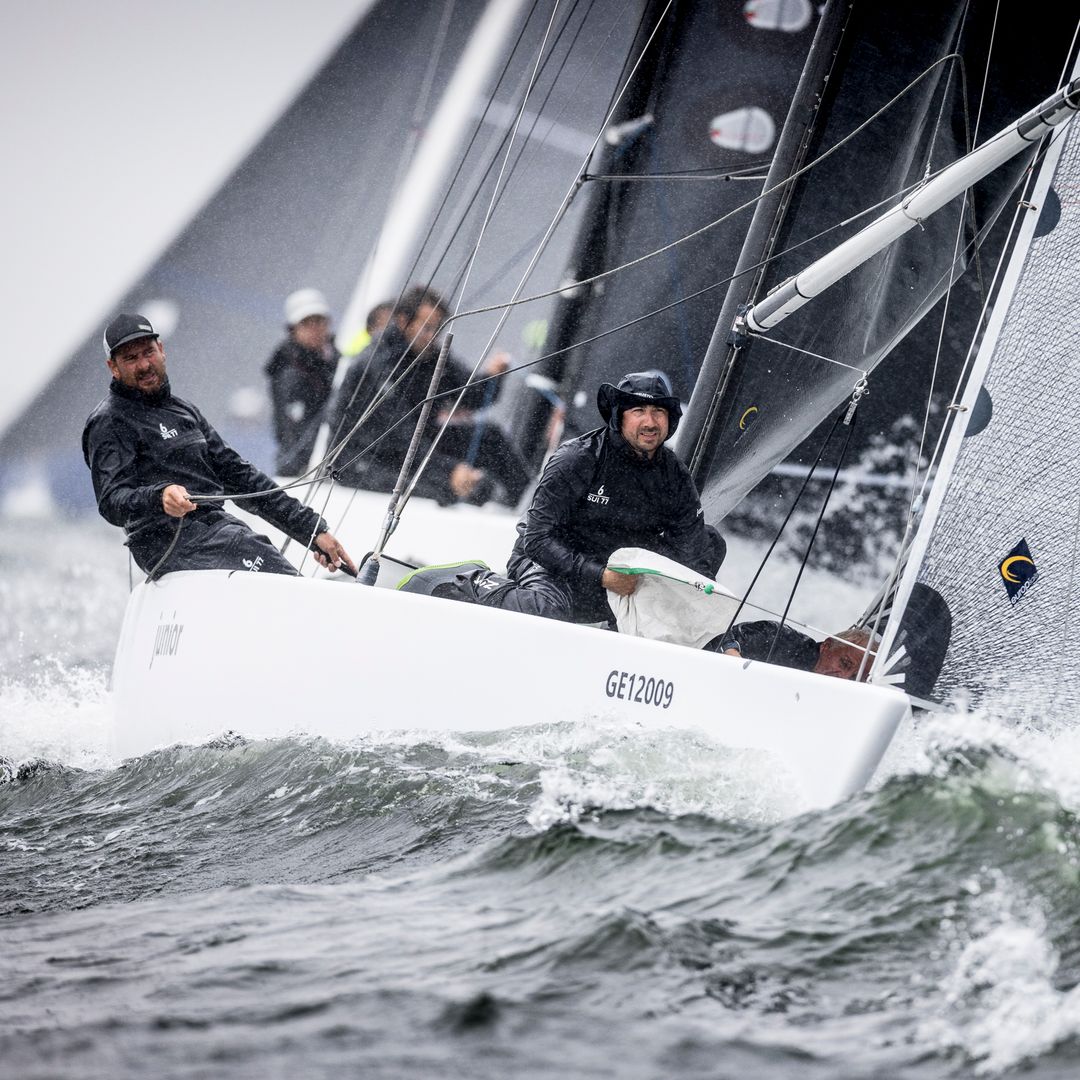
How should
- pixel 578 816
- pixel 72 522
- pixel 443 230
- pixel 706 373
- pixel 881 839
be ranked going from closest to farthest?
pixel 881 839 → pixel 578 816 → pixel 706 373 → pixel 443 230 → pixel 72 522

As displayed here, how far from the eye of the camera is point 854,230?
4141mm

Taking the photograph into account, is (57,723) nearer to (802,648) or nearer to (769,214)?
(802,648)

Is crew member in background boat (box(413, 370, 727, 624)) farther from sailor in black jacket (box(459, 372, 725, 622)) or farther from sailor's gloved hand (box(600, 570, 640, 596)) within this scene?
sailor's gloved hand (box(600, 570, 640, 596))

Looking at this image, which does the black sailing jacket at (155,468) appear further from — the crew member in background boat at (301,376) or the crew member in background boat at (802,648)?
the crew member in background boat at (301,376)

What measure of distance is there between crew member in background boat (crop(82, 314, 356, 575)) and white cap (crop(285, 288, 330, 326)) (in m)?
2.84

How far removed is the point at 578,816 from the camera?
2.20m

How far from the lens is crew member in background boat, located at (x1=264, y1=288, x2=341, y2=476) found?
623cm

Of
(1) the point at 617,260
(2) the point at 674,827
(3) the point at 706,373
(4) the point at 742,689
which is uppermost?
(1) the point at 617,260

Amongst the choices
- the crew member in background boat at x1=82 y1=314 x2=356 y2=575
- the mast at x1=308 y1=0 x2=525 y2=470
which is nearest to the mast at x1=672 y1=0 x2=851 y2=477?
the crew member in background boat at x1=82 y1=314 x2=356 y2=575

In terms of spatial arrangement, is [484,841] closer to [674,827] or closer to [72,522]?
[674,827]

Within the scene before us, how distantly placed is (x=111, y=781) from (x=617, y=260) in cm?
253

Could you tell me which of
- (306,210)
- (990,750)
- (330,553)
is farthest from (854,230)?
(306,210)

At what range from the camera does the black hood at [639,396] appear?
10.5 feet

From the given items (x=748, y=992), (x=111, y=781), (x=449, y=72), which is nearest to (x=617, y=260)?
(x=449, y=72)
